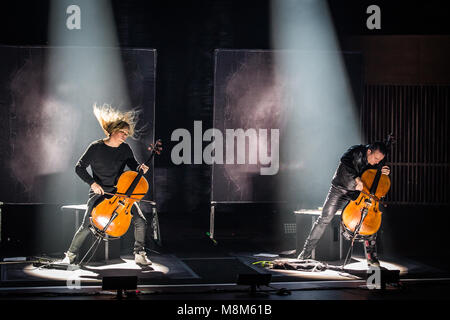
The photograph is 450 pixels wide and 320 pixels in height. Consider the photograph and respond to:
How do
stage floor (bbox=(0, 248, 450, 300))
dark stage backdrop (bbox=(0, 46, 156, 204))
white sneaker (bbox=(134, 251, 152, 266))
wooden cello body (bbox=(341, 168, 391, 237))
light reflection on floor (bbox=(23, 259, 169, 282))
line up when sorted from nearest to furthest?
stage floor (bbox=(0, 248, 450, 300)) → light reflection on floor (bbox=(23, 259, 169, 282)) → wooden cello body (bbox=(341, 168, 391, 237)) → white sneaker (bbox=(134, 251, 152, 266)) → dark stage backdrop (bbox=(0, 46, 156, 204))

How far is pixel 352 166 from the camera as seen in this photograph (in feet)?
22.3

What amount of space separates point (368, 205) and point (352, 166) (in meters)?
0.53

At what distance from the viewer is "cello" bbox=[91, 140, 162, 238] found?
6.41 m

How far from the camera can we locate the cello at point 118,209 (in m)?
6.41

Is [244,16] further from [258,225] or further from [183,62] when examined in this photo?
[258,225]

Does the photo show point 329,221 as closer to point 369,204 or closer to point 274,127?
point 369,204

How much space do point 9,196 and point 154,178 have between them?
1858 millimetres

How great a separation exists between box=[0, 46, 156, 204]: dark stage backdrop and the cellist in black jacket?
2.53m

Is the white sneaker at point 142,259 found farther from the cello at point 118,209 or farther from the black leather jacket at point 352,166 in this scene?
the black leather jacket at point 352,166

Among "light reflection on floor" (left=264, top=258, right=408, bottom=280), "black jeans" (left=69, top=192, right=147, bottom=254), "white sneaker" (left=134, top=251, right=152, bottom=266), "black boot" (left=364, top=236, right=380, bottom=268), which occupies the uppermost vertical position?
"black jeans" (left=69, top=192, right=147, bottom=254)

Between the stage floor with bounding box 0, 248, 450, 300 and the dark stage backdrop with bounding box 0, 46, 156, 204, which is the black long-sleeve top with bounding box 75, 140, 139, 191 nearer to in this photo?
the stage floor with bounding box 0, 248, 450, 300

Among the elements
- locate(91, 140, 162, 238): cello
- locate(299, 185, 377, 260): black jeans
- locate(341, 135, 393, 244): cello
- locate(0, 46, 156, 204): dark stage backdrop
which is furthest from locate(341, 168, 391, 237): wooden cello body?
locate(0, 46, 156, 204): dark stage backdrop

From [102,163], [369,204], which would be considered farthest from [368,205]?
[102,163]
